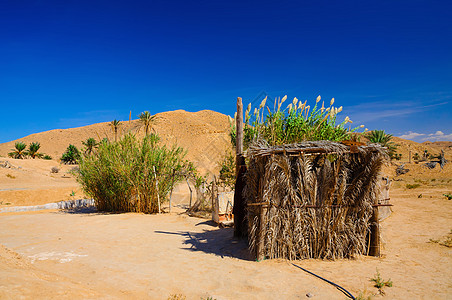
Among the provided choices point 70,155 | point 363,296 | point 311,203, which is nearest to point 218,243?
Answer: point 311,203

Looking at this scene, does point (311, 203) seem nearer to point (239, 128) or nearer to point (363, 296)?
point (363, 296)

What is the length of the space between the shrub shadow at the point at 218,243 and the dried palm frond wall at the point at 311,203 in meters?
0.56

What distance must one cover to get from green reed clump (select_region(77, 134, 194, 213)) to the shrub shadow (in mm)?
3050

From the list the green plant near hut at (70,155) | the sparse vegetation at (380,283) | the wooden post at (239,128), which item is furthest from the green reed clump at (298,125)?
the green plant near hut at (70,155)

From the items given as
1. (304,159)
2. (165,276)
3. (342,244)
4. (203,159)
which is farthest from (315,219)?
(203,159)

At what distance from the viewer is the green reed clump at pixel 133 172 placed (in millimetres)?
10164

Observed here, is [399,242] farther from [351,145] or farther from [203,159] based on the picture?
[203,159]

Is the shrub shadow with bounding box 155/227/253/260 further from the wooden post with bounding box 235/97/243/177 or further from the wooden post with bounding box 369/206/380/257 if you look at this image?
the wooden post with bounding box 369/206/380/257

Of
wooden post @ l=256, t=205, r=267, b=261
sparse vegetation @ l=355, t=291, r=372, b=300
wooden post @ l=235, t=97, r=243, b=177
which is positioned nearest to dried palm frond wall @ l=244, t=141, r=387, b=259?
wooden post @ l=256, t=205, r=267, b=261

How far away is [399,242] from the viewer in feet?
21.5

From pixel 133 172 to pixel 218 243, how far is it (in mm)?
4840

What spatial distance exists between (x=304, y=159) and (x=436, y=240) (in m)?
3.97

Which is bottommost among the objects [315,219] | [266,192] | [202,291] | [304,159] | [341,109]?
[202,291]

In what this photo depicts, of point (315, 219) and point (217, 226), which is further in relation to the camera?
point (217, 226)
